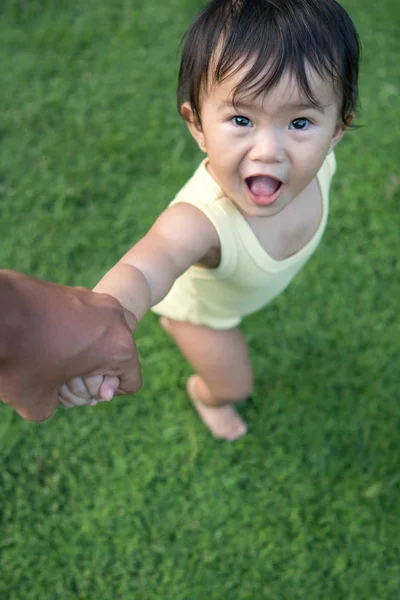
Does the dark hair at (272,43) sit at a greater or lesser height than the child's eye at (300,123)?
greater

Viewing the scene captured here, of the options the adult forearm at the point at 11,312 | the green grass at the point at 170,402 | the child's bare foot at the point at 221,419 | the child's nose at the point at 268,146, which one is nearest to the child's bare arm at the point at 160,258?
the child's nose at the point at 268,146

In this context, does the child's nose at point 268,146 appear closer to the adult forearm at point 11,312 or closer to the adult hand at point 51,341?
the adult hand at point 51,341

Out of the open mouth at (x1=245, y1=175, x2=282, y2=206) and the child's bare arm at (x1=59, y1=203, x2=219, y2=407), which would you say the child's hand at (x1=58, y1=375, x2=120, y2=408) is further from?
the open mouth at (x1=245, y1=175, x2=282, y2=206)

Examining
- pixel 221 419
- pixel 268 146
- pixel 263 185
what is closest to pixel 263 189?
pixel 263 185

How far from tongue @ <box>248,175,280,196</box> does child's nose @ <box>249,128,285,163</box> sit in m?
0.07

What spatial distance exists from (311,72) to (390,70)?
2.23 m

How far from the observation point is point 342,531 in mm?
2207

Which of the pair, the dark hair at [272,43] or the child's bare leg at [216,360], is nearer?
the dark hair at [272,43]

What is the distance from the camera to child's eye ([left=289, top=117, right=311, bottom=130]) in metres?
1.33

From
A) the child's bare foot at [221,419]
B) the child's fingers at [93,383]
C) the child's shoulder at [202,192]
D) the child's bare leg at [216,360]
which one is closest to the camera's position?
the child's fingers at [93,383]

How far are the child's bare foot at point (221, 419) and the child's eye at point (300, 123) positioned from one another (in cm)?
117

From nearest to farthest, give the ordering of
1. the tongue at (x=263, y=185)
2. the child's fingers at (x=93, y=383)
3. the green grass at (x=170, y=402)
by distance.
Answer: the child's fingers at (x=93, y=383), the tongue at (x=263, y=185), the green grass at (x=170, y=402)

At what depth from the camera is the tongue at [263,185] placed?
140cm

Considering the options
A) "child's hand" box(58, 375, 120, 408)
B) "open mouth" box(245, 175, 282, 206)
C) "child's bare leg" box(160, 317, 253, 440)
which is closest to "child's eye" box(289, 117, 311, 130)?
"open mouth" box(245, 175, 282, 206)
